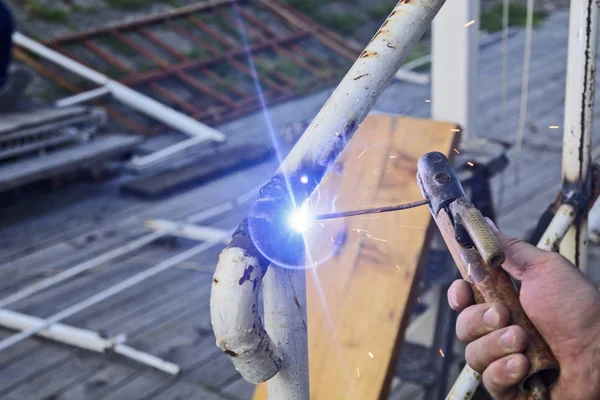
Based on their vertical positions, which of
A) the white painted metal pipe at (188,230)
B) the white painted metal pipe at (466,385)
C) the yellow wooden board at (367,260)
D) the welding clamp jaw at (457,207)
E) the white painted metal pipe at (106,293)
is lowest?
the white painted metal pipe at (106,293)

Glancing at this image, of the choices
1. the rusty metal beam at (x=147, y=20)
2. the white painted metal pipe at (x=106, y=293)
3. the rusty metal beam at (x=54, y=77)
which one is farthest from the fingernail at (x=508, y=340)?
the rusty metal beam at (x=147, y=20)

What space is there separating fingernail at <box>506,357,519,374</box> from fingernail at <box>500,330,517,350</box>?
0.05 feet

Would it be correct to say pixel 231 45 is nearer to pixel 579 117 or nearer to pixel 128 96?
pixel 128 96

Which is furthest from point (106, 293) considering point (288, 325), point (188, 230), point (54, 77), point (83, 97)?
point (54, 77)

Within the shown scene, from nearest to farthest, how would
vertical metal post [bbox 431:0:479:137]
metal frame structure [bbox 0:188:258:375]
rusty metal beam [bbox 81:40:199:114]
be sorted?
metal frame structure [bbox 0:188:258:375] < vertical metal post [bbox 431:0:479:137] < rusty metal beam [bbox 81:40:199:114]

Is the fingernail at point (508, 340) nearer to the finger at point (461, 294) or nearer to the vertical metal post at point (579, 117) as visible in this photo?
the finger at point (461, 294)

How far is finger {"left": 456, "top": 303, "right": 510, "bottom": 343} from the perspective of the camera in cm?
90

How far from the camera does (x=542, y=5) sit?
34.7 feet

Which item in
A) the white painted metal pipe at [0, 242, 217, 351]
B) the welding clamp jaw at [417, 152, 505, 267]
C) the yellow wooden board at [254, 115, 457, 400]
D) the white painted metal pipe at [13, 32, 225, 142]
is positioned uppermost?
the white painted metal pipe at [13, 32, 225, 142]

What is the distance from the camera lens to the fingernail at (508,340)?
87 centimetres

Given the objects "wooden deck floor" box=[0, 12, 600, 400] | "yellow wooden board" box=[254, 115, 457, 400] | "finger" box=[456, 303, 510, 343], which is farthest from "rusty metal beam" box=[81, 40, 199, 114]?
"finger" box=[456, 303, 510, 343]

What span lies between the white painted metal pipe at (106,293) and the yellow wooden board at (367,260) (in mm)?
1589

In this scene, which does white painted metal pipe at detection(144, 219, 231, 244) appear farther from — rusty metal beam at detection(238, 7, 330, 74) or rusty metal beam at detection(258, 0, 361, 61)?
rusty metal beam at detection(258, 0, 361, 61)

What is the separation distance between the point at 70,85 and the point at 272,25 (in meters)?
2.80
